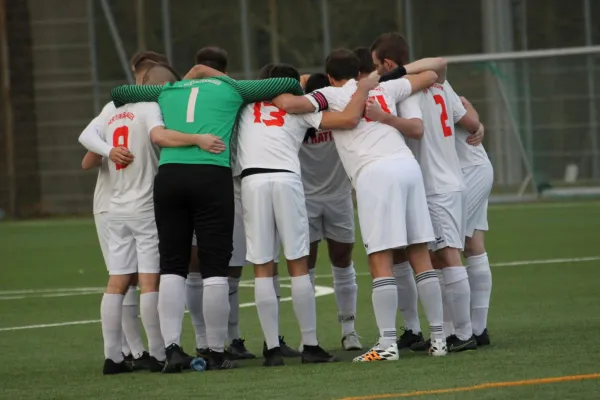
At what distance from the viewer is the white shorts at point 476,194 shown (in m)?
9.77

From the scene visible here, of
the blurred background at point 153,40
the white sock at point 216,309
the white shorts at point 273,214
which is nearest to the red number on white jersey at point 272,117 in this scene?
the white shorts at point 273,214

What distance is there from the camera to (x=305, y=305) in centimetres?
901

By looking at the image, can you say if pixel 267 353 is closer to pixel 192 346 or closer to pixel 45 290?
pixel 192 346

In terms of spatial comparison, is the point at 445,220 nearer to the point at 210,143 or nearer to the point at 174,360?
the point at 210,143

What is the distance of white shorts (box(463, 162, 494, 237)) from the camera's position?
9.77 metres

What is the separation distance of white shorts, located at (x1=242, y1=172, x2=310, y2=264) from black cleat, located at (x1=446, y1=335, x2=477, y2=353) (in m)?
1.10

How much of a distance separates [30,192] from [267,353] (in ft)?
72.0

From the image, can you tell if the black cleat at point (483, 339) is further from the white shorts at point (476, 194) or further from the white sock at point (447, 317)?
the white shorts at point (476, 194)

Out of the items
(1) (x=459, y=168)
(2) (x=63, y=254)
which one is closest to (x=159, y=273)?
(1) (x=459, y=168)

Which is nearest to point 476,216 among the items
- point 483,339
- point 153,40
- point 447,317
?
point 447,317

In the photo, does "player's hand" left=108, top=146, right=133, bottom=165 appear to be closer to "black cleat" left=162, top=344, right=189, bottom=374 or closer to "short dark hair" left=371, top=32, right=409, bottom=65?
"black cleat" left=162, top=344, right=189, bottom=374

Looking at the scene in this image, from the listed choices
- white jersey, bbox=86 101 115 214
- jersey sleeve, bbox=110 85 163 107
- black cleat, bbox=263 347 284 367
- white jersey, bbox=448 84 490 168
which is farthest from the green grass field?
jersey sleeve, bbox=110 85 163 107

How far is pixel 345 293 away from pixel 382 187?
1.56 meters

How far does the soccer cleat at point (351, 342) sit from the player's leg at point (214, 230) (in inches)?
48.6
